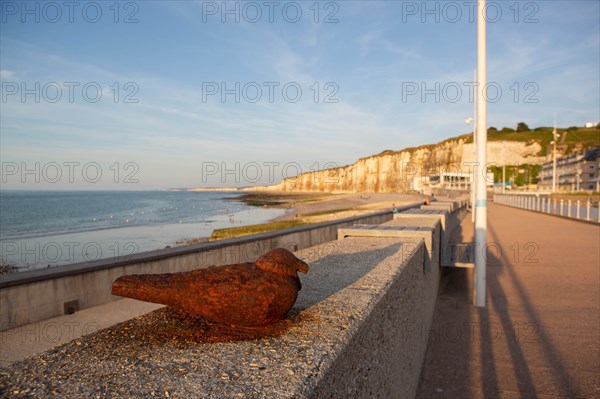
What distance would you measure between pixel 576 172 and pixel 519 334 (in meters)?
100

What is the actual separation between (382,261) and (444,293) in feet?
18.9

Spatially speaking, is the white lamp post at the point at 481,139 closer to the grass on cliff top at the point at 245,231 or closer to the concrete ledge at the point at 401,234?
the concrete ledge at the point at 401,234

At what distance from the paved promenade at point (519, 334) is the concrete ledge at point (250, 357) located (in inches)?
80.6

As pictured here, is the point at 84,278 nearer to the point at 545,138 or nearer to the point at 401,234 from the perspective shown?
the point at 401,234

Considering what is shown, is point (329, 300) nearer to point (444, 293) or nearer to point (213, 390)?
point (213, 390)

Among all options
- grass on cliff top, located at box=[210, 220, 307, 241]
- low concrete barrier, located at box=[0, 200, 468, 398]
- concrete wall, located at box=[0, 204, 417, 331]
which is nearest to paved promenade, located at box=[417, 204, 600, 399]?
low concrete barrier, located at box=[0, 200, 468, 398]

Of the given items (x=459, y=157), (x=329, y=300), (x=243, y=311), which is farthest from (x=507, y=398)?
(x=459, y=157)

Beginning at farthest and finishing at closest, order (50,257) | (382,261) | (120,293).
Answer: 1. (50,257)
2. (382,261)
3. (120,293)

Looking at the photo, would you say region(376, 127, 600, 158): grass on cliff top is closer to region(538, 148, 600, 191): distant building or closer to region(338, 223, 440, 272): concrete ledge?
region(538, 148, 600, 191): distant building

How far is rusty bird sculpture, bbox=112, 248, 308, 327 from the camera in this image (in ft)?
7.95

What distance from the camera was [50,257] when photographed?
2022 cm

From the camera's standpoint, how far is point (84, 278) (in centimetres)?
541

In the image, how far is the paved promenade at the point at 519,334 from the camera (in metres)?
5.14

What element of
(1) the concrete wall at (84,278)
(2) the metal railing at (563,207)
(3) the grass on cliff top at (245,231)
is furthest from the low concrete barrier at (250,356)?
(2) the metal railing at (563,207)
